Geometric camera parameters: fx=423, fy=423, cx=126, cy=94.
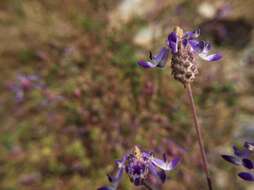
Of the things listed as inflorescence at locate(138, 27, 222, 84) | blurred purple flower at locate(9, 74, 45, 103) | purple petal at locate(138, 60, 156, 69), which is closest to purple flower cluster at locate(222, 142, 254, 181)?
inflorescence at locate(138, 27, 222, 84)

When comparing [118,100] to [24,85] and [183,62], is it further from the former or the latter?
[183,62]

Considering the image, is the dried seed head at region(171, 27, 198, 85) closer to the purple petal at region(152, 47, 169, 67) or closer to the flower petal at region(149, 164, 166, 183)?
the purple petal at region(152, 47, 169, 67)

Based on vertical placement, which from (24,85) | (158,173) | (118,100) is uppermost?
(24,85)

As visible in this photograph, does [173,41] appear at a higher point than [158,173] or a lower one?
higher

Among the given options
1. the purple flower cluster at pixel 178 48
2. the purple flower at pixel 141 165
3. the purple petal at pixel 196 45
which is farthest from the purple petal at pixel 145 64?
the purple flower at pixel 141 165

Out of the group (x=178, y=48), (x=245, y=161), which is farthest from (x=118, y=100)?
(x=245, y=161)

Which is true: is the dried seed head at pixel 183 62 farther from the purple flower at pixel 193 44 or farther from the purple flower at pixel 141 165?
the purple flower at pixel 141 165
